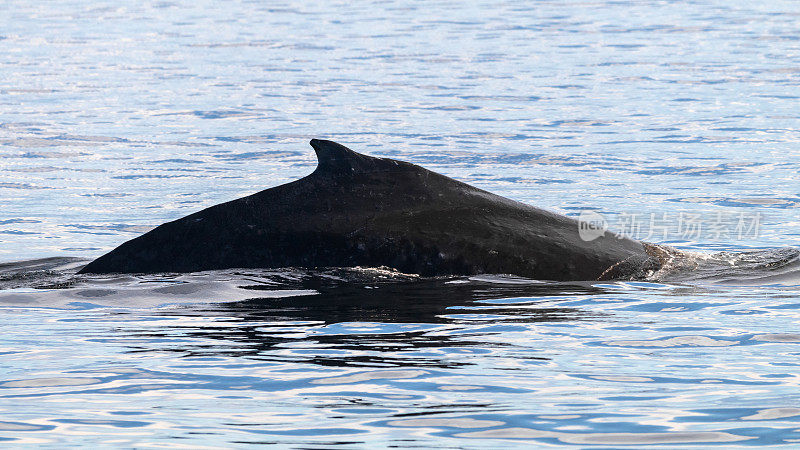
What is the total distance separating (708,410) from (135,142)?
17183mm

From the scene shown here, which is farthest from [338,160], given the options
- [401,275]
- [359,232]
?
[401,275]

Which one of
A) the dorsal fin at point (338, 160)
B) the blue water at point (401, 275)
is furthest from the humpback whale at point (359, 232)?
the blue water at point (401, 275)

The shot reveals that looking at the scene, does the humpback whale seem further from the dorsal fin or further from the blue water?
the blue water

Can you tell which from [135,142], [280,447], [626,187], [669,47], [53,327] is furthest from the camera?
[669,47]

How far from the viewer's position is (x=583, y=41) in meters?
37.1

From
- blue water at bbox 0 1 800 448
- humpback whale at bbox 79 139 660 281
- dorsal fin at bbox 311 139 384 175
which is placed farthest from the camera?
humpback whale at bbox 79 139 660 281

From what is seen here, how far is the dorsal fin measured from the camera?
964 centimetres

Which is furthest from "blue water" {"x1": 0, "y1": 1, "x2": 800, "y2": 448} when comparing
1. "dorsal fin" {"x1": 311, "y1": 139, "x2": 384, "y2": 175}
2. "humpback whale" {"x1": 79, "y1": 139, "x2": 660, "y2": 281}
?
"dorsal fin" {"x1": 311, "y1": 139, "x2": 384, "y2": 175}

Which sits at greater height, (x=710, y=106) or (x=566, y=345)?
(x=710, y=106)

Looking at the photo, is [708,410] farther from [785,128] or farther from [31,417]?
[785,128]

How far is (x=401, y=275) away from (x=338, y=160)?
0.92 meters

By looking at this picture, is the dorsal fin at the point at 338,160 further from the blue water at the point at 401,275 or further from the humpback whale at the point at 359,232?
the blue water at the point at 401,275

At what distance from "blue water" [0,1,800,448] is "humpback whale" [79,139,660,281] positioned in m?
0.19

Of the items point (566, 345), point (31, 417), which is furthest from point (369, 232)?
point (31, 417)
